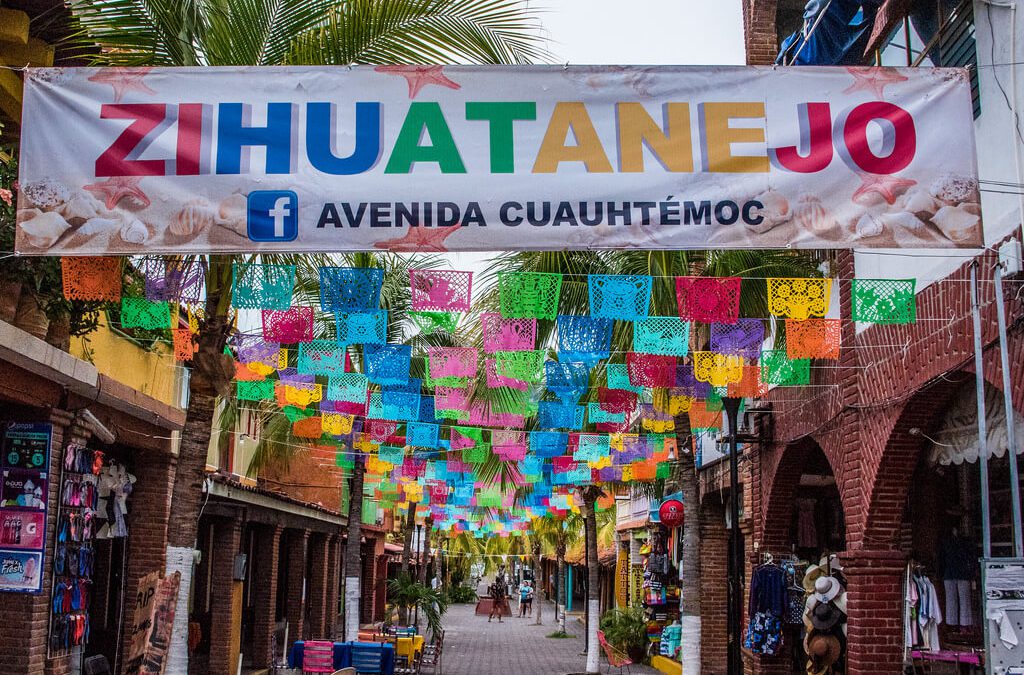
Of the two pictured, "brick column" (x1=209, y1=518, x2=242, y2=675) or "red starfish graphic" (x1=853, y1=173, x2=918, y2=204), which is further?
"brick column" (x1=209, y1=518, x2=242, y2=675)

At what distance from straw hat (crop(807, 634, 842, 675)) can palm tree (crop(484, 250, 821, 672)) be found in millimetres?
1839

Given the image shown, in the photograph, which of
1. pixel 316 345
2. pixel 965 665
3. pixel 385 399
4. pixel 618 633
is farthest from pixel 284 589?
pixel 965 665

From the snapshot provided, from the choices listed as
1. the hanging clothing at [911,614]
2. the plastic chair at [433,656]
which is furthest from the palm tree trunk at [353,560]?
the hanging clothing at [911,614]

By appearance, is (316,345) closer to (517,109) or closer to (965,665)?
(517,109)

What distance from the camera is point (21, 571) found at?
10438mm

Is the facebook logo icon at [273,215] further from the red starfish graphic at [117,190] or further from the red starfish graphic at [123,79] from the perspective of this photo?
the red starfish graphic at [123,79]

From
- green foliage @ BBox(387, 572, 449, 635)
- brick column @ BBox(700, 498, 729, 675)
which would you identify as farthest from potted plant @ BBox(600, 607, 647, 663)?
brick column @ BBox(700, 498, 729, 675)

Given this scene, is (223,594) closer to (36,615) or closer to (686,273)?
(36,615)

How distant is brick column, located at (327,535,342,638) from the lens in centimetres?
3077

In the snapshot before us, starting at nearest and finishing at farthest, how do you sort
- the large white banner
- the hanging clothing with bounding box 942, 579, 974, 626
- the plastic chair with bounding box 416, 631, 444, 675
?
the large white banner → the hanging clothing with bounding box 942, 579, 974, 626 → the plastic chair with bounding box 416, 631, 444, 675

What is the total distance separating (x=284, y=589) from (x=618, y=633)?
28.6ft

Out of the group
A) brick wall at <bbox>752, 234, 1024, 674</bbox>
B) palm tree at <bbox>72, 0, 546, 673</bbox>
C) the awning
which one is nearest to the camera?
palm tree at <bbox>72, 0, 546, 673</bbox>

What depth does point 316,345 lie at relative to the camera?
13.2 m

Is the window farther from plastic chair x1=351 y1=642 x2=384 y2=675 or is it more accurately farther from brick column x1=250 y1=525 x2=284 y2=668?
brick column x1=250 y1=525 x2=284 y2=668
